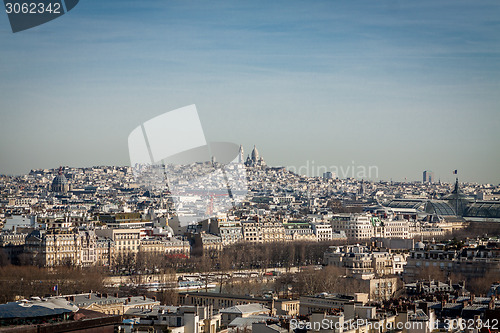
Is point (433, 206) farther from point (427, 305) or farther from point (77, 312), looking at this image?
point (77, 312)

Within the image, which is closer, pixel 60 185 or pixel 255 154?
pixel 60 185

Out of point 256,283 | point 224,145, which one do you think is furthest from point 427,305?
point 224,145

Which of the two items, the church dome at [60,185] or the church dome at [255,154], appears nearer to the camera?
the church dome at [60,185]

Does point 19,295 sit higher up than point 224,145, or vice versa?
point 224,145

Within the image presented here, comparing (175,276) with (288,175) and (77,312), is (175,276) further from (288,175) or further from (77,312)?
(288,175)

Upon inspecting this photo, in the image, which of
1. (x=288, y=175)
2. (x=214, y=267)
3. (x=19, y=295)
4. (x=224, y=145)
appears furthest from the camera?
(x=288, y=175)

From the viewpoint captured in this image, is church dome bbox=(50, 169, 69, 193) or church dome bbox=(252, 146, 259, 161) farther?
church dome bbox=(252, 146, 259, 161)

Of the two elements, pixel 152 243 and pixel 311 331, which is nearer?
pixel 311 331

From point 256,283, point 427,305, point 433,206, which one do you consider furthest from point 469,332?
point 433,206

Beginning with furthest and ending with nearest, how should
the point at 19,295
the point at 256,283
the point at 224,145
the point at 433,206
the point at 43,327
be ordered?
the point at 433,206 → the point at 224,145 → the point at 256,283 → the point at 19,295 → the point at 43,327
